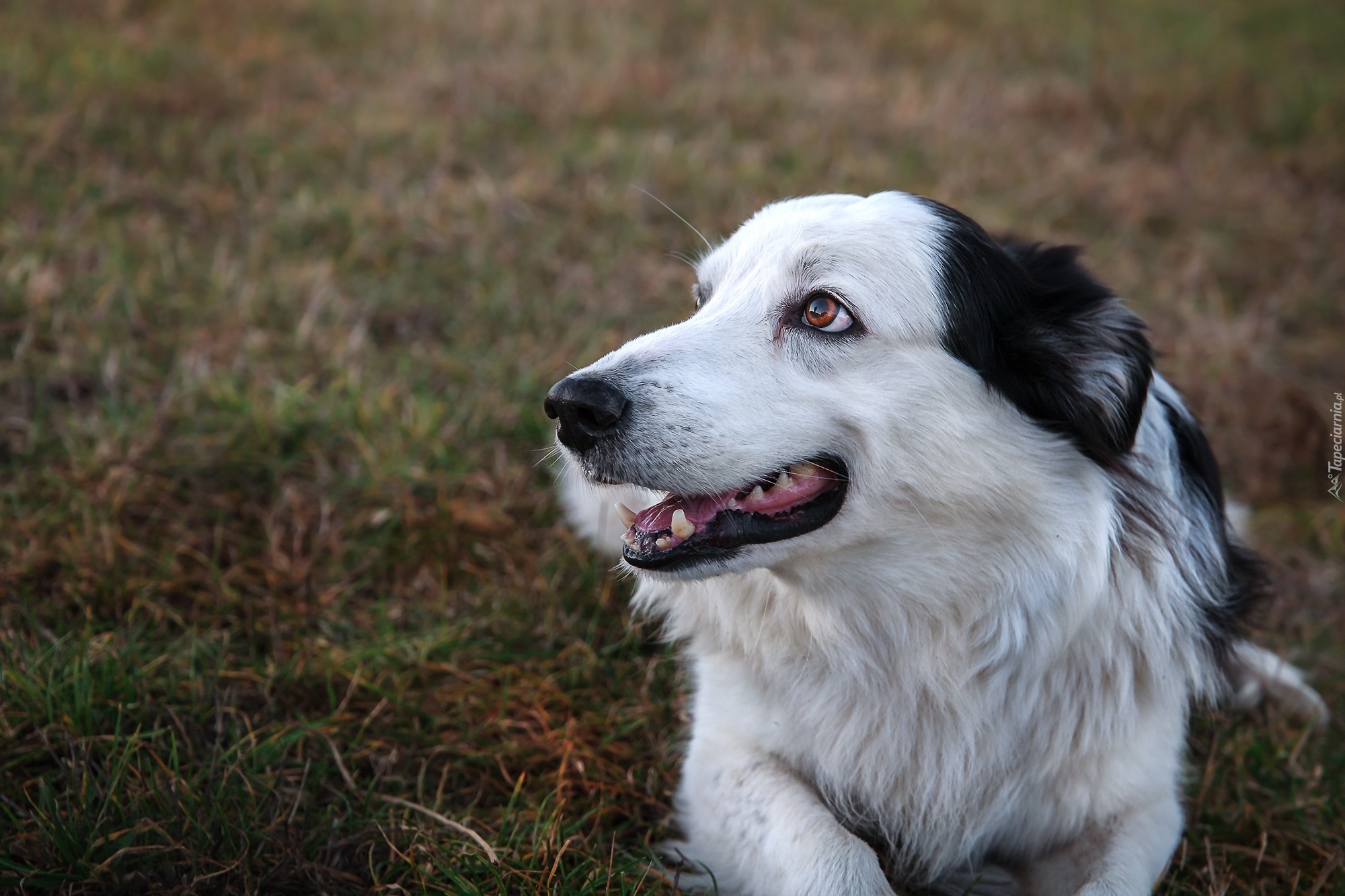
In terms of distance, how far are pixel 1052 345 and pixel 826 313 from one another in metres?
0.48

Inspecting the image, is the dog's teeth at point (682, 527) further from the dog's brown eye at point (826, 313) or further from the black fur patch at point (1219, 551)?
the black fur patch at point (1219, 551)

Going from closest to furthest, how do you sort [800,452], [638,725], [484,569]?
[800,452], [638,725], [484,569]

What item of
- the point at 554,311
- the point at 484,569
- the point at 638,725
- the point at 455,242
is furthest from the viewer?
the point at 455,242

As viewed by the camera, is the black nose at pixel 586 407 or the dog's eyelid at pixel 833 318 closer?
the black nose at pixel 586 407

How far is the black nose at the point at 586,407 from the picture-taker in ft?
6.93

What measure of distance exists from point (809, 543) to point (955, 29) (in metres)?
7.81

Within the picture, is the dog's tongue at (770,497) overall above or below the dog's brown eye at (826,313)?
below

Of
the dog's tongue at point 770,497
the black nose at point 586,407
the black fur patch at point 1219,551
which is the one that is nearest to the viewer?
the black nose at point 586,407

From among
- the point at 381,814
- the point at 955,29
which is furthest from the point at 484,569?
the point at 955,29

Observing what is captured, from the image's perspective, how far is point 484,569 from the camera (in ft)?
11.2

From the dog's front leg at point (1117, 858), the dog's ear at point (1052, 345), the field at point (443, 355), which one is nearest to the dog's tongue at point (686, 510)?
the dog's ear at point (1052, 345)

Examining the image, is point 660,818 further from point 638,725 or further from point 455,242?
point 455,242

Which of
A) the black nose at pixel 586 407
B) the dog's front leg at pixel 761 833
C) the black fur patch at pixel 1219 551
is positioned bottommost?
the dog's front leg at pixel 761 833

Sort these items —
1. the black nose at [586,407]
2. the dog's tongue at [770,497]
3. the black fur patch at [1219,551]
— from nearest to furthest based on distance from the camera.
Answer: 1. the black nose at [586,407]
2. the dog's tongue at [770,497]
3. the black fur patch at [1219,551]
